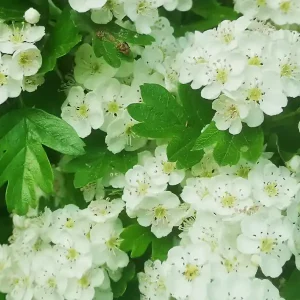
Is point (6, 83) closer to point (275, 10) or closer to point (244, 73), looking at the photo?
point (244, 73)

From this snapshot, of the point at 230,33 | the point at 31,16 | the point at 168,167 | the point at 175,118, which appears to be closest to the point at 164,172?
the point at 168,167

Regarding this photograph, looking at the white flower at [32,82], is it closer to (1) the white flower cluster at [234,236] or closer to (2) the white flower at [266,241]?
(1) the white flower cluster at [234,236]

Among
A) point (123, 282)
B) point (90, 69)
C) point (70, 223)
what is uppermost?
point (90, 69)

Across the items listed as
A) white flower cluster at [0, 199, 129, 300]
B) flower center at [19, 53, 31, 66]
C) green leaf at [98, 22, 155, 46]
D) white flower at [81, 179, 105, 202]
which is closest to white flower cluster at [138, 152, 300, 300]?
white flower cluster at [0, 199, 129, 300]

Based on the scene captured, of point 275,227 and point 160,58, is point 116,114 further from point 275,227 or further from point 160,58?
point 275,227

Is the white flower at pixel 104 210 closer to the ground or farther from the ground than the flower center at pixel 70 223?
farther from the ground

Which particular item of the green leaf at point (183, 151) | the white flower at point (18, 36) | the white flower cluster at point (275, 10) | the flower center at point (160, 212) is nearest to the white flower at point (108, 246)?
the flower center at point (160, 212)

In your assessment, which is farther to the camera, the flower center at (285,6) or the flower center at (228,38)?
the flower center at (285,6)

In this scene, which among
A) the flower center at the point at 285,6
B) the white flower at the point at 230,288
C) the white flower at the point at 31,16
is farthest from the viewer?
the flower center at the point at 285,6
